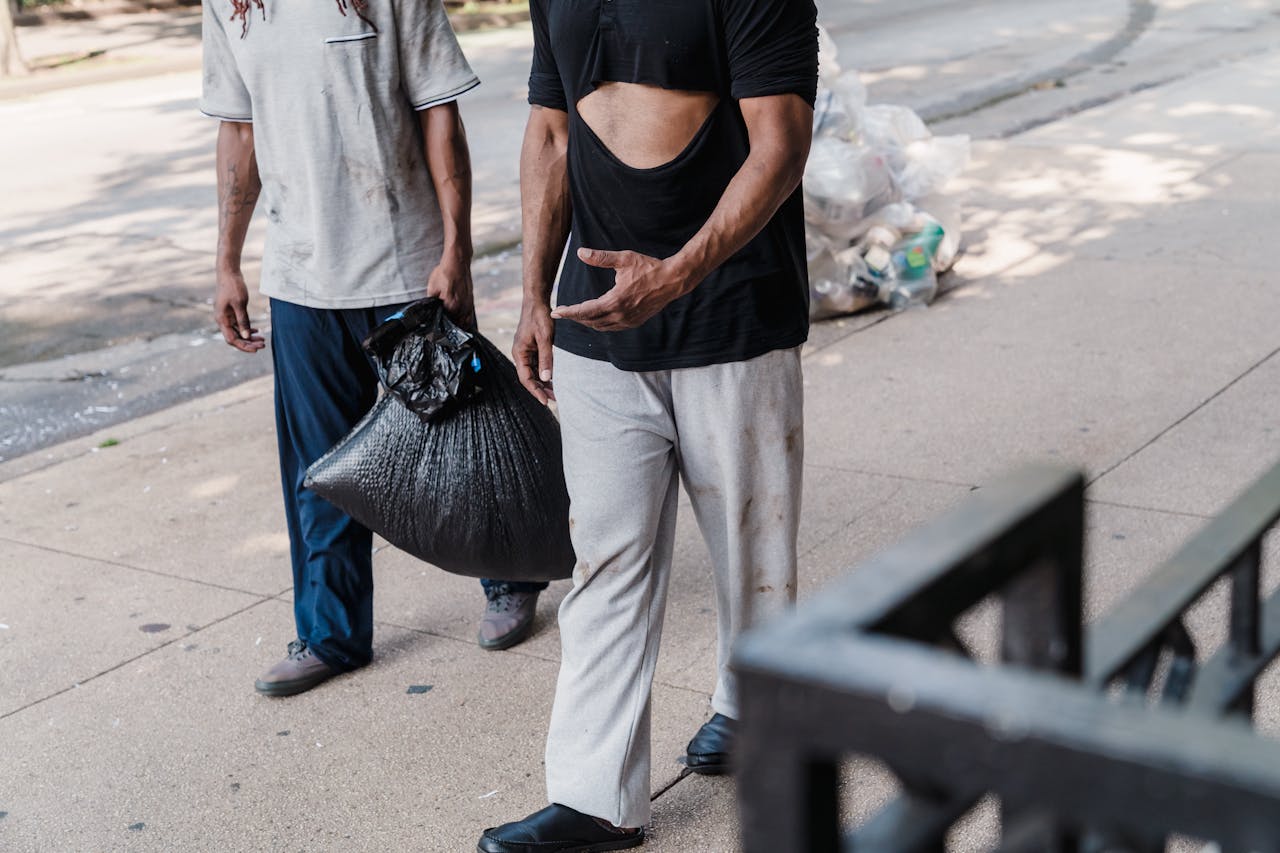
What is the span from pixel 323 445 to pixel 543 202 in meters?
0.98

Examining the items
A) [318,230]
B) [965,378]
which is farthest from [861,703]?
[965,378]

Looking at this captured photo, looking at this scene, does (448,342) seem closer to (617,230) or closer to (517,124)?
(617,230)

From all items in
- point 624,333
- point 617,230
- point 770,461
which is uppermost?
point 617,230

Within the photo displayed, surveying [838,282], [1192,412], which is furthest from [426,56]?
[838,282]

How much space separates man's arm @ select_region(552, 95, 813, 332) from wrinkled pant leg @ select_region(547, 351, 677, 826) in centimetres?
25

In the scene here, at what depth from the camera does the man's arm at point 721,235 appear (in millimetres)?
2449

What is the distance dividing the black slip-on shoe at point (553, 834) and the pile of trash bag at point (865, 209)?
12.4 feet

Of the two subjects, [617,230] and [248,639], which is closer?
[617,230]

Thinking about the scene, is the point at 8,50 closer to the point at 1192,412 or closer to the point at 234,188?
the point at 234,188

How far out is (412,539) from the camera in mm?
3369

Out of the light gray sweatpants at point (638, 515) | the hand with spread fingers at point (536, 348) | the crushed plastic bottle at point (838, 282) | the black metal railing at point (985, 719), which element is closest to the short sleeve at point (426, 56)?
the hand with spread fingers at point (536, 348)

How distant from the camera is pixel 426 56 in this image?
3359mm

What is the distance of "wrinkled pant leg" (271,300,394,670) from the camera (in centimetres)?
345

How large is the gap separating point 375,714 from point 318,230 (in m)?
1.11
